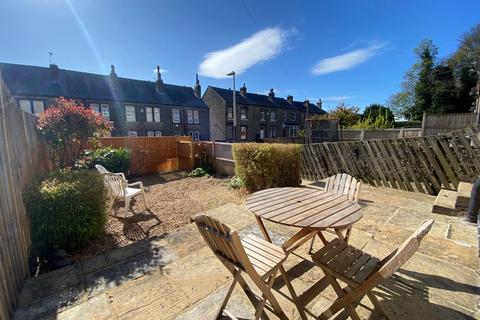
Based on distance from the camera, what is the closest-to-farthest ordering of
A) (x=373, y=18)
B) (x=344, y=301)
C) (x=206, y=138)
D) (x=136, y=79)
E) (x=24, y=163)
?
1. (x=344, y=301)
2. (x=24, y=163)
3. (x=373, y=18)
4. (x=136, y=79)
5. (x=206, y=138)

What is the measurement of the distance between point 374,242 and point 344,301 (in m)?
1.70

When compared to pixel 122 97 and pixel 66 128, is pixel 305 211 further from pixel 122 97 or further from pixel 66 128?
pixel 122 97

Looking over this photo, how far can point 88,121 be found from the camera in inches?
193

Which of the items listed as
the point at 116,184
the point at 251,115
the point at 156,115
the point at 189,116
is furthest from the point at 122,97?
the point at 116,184

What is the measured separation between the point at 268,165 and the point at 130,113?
59.5 ft

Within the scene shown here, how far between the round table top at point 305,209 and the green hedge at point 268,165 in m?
2.49

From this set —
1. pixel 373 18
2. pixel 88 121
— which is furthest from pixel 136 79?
pixel 373 18

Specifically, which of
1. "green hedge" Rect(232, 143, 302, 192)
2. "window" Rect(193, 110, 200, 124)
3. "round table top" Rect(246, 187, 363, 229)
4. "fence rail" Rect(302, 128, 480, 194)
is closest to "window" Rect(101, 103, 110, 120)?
"window" Rect(193, 110, 200, 124)

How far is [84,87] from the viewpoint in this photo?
17281mm

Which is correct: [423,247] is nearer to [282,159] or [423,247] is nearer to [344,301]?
[344,301]

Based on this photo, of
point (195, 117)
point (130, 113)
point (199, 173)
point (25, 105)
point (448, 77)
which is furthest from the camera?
point (195, 117)

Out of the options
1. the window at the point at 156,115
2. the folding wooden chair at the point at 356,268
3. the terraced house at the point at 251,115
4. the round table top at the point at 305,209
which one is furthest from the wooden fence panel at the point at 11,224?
the terraced house at the point at 251,115

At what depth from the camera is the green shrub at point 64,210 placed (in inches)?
99.5

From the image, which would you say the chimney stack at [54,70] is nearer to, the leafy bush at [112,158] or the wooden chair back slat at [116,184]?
the leafy bush at [112,158]
